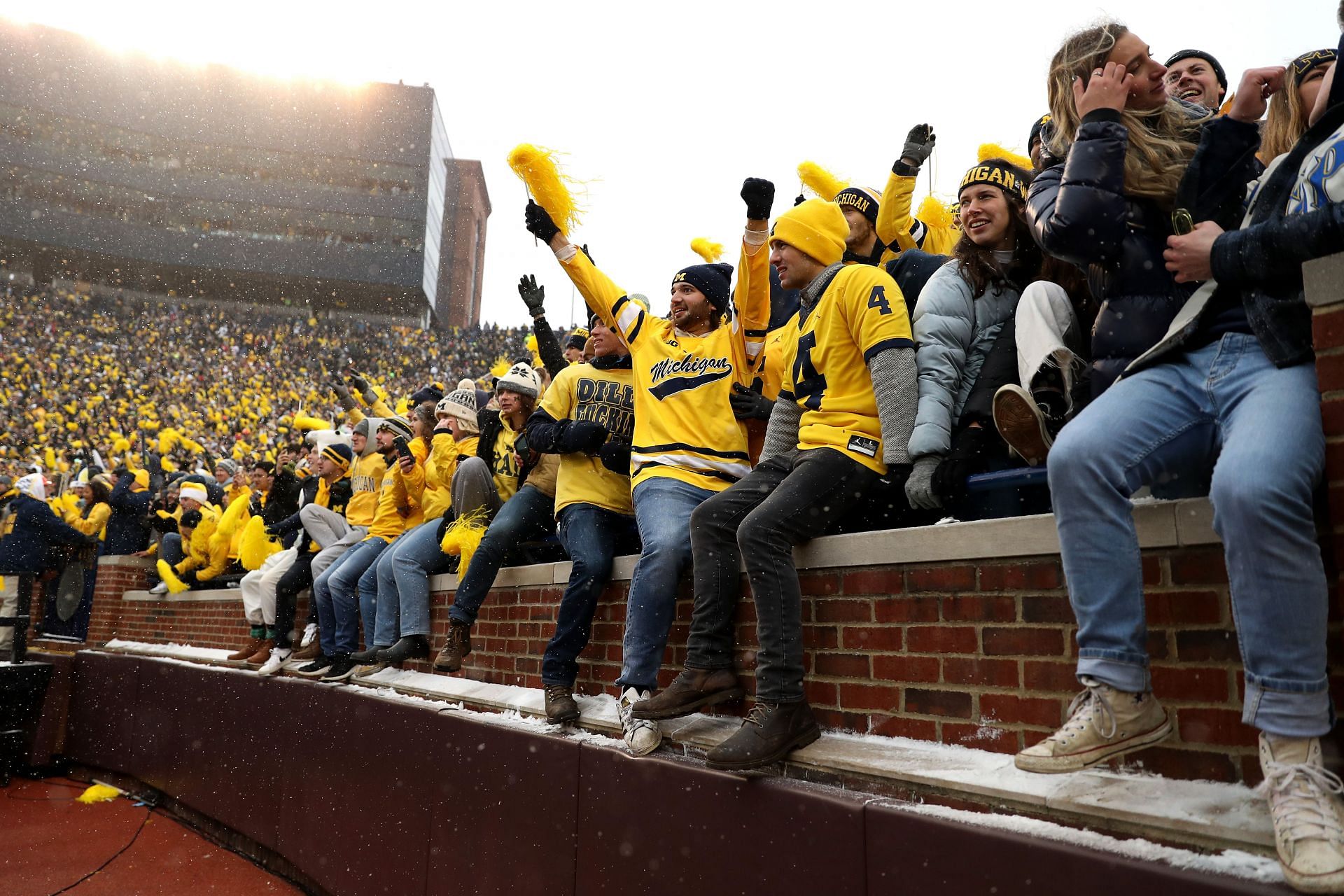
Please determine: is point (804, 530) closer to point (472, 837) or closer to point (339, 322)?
point (472, 837)

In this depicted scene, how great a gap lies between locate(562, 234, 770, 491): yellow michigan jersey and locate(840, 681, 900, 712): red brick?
1098 mm

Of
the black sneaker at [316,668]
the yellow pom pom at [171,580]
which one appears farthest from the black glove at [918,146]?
the yellow pom pom at [171,580]

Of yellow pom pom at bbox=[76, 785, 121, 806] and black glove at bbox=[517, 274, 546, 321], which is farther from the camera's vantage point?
yellow pom pom at bbox=[76, 785, 121, 806]

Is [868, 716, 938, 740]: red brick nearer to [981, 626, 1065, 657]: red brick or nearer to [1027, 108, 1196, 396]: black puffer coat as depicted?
[981, 626, 1065, 657]: red brick

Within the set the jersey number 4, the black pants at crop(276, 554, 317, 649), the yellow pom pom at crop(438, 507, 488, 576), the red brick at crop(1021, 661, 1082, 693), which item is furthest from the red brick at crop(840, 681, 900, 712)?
the black pants at crop(276, 554, 317, 649)

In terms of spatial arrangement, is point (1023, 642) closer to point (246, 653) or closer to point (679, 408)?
point (679, 408)

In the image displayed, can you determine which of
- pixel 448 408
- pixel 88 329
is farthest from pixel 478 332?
pixel 448 408

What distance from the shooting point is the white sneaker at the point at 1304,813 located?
1.44 meters

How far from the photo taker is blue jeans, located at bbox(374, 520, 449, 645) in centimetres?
567

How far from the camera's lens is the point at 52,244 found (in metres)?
49.7

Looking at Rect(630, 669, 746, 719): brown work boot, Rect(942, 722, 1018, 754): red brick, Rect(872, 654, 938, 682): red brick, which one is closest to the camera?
Rect(942, 722, 1018, 754): red brick

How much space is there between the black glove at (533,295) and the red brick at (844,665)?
3.01 meters

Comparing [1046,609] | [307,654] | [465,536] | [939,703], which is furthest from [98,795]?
[1046,609]

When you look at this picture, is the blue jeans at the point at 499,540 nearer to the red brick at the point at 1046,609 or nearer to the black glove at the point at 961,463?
the black glove at the point at 961,463
